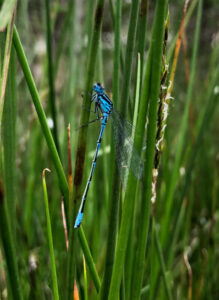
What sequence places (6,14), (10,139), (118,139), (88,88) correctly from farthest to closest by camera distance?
(118,139)
(10,139)
(88,88)
(6,14)

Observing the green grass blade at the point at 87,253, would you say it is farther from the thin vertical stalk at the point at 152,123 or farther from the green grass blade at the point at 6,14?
the green grass blade at the point at 6,14

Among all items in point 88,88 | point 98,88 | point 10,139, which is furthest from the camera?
point 98,88

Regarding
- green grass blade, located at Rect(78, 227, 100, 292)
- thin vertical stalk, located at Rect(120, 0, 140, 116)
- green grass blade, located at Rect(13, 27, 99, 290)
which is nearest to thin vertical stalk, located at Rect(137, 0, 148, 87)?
thin vertical stalk, located at Rect(120, 0, 140, 116)

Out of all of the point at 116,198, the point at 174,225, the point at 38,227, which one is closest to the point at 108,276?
the point at 116,198

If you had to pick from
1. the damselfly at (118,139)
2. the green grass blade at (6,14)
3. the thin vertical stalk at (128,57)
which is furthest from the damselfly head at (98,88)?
the green grass blade at (6,14)

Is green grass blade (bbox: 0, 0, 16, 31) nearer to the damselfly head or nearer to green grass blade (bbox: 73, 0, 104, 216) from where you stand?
green grass blade (bbox: 73, 0, 104, 216)

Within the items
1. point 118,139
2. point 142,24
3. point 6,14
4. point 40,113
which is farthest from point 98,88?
point 6,14

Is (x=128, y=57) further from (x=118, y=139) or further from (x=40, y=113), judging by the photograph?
(x=118, y=139)

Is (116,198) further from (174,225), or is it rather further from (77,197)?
(174,225)
